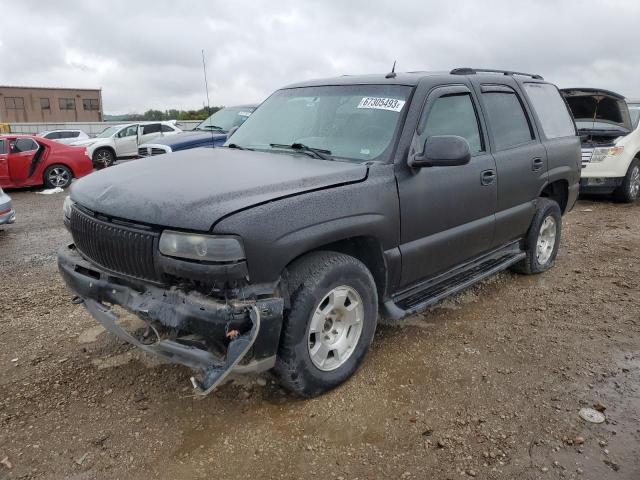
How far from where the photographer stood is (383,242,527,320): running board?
139 inches

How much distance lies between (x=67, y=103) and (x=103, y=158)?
140ft

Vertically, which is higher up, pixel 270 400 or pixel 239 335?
pixel 239 335

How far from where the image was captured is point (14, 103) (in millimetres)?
52906

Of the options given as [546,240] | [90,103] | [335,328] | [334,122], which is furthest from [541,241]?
[90,103]

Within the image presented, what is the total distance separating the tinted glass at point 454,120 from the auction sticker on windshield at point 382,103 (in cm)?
23

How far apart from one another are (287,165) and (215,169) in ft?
1.47

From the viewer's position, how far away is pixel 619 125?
9.45 m

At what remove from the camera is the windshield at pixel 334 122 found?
139 inches

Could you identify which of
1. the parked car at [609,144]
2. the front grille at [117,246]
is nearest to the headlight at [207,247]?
the front grille at [117,246]

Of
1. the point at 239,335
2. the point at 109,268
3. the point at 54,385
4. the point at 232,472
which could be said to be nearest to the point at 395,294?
the point at 239,335

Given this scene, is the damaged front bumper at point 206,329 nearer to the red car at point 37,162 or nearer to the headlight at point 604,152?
the headlight at point 604,152

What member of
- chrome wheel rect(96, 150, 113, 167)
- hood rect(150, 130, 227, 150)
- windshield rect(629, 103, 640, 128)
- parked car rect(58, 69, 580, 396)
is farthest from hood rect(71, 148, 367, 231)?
chrome wheel rect(96, 150, 113, 167)

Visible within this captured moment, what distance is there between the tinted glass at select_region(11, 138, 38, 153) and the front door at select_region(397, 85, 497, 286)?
11.2 meters

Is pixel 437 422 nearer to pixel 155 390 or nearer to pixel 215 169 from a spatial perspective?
pixel 155 390
